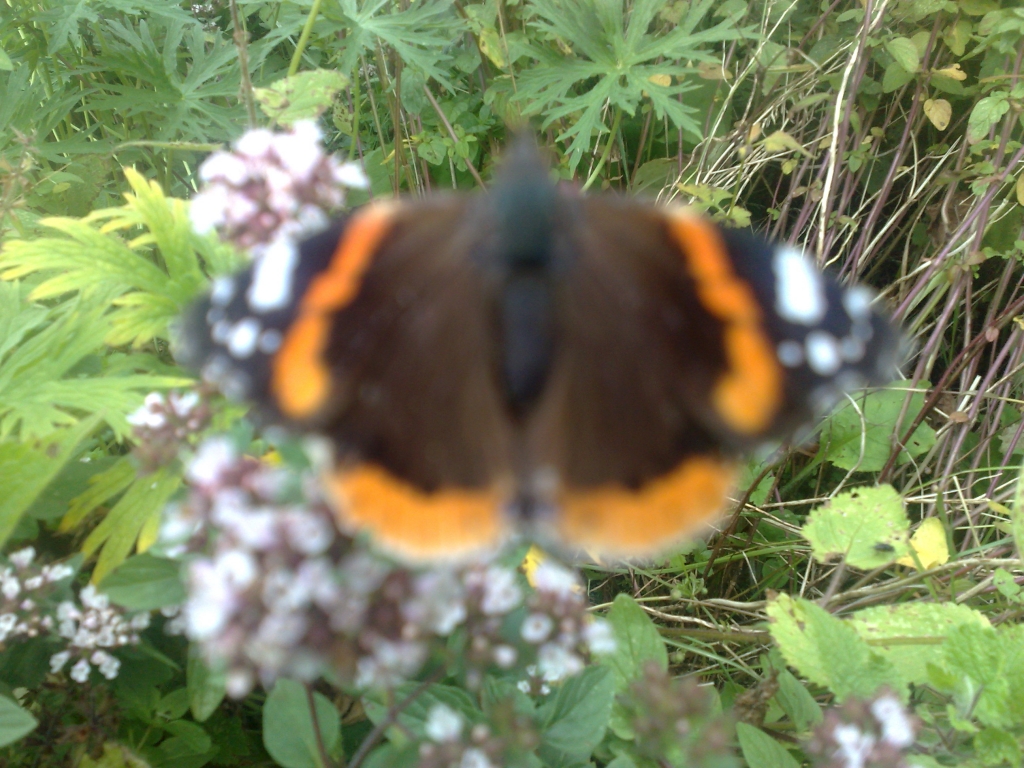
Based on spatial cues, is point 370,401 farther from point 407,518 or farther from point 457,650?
point 457,650

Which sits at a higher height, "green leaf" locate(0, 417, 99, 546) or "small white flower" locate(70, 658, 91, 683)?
"green leaf" locate(0, 417, 99, 546)

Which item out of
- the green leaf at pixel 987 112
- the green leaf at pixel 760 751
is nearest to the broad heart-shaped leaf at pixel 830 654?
the green leaf at pixel 760 751

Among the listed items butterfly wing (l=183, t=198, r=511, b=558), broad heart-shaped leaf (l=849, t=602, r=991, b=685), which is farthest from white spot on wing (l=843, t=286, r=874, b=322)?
broad heart-shaped leaf (l=849, t=602, r=991, b=685)

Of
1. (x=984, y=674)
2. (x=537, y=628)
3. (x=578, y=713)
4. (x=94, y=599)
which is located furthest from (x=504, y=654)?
(x=984, y=674)

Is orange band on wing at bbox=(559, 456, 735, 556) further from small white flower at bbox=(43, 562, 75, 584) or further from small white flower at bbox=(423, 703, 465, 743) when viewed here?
small white flower at bbox=(43, 562, 75, 584)

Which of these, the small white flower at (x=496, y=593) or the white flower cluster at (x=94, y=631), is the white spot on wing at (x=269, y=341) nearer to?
the small white flower at (x=496, y=593)

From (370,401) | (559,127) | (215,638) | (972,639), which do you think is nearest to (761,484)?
(972,639)

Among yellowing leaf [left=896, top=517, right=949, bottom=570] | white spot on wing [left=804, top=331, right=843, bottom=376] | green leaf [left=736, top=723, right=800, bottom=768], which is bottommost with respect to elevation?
yellowing leaf [left=896, top=517, right=949, bottom=570]
